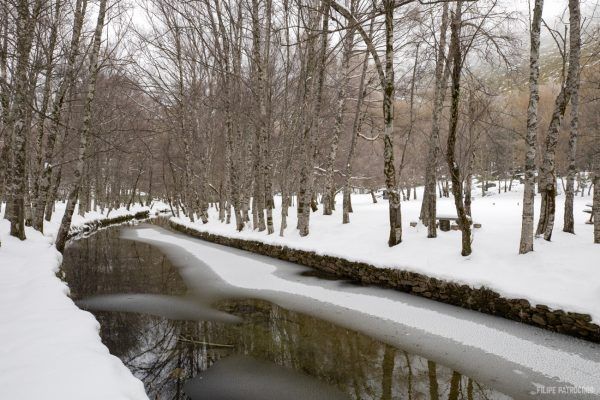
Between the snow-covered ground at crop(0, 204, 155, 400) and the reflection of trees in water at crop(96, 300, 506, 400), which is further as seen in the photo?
the reflection of trees in water at crop(96, 300, 506, 400)

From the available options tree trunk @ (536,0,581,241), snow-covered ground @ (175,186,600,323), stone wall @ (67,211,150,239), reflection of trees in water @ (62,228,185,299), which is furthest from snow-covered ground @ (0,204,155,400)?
stone wall @ (67,211,150,239)

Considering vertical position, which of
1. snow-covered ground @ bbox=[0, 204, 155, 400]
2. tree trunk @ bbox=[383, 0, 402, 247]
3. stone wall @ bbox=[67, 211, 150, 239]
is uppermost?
tree trunk @ bbox=[383, 0, 402, 247]

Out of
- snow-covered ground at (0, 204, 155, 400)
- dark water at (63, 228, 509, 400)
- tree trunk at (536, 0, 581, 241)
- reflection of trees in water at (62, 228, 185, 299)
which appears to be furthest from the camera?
reflection of trees in water at (62, 228, 185, 299)

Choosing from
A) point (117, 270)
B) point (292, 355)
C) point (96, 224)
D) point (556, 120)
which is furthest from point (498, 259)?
point (96, 224)

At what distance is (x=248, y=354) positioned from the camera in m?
6.28

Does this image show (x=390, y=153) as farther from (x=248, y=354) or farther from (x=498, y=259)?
(x=248, y=354)

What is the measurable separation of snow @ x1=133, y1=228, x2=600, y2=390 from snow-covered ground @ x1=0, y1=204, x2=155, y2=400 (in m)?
5.28

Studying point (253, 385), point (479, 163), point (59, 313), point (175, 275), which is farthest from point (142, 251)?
point (479, 163)

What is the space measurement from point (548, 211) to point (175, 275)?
11.4m

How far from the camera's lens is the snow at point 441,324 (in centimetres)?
552

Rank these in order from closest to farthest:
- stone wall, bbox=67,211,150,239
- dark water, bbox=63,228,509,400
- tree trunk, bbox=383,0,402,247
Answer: dark water, bbox=63,228,509,400 < tree trunk, bbox=383,0,402,247 < stone wall, bbox=67,211,150,239

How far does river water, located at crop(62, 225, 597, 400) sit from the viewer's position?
16.8 ft

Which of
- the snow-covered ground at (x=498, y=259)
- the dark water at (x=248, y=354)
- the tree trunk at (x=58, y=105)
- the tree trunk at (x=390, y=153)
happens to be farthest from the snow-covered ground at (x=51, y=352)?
the tree trunk at (x=390, y=153)

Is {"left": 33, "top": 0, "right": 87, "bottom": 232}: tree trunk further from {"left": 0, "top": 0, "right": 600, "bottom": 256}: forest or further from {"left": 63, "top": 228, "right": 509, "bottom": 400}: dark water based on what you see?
Result: {"left": 63, "top": 228, "right": 509, "bottom": 400}: dark water
